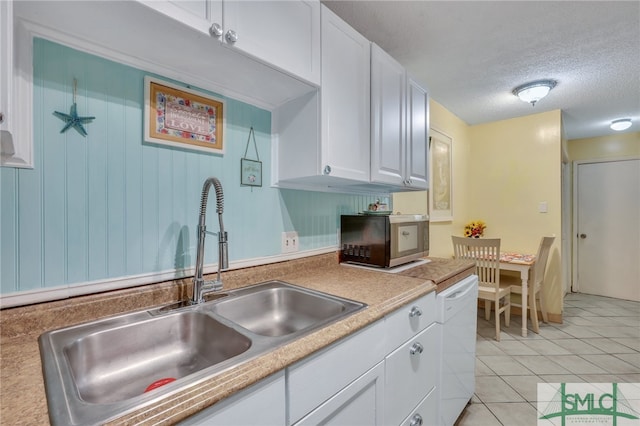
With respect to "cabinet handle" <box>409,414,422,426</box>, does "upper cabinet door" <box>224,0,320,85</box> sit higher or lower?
higher

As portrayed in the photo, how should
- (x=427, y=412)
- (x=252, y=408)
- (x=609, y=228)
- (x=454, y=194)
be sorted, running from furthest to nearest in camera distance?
(x=609, y=228) → (x=454, y=194) → (x=427, y=412) → (x=252, y=408)

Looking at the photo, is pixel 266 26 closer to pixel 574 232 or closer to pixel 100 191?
pixel 100 191

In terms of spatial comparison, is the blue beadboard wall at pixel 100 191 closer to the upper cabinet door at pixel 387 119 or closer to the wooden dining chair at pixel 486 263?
the upper cabinet door at pixel 387 119

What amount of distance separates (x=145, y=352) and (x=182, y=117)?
858 mm

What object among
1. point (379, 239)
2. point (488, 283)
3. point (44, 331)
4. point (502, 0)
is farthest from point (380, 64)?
point (488, 283)

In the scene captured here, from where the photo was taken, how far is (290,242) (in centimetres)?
152

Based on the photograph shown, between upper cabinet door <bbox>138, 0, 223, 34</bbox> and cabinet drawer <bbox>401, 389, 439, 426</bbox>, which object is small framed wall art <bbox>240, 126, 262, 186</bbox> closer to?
upper cabinet door <bbox>138, 0, 223, 34</bbox>

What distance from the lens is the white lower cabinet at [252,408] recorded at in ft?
1.83

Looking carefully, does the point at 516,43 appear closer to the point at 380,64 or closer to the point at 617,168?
the point at 380,64

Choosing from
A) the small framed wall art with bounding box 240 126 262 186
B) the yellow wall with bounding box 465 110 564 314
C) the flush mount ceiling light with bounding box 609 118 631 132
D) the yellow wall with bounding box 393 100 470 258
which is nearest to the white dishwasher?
the yellow wall with bounding box 393 100 470 258

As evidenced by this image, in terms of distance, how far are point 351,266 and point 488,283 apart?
181cm

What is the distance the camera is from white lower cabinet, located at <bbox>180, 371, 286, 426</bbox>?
56 centimetres

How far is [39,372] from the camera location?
0.62m

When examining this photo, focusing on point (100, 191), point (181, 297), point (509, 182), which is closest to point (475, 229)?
point (509, 182)
